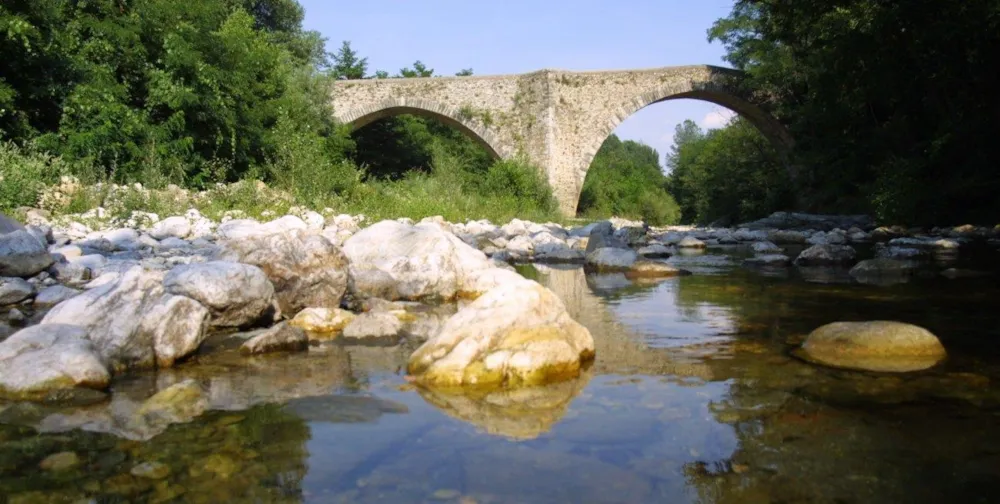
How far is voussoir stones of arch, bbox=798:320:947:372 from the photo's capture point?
3500mm

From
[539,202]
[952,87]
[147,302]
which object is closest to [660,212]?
[539,202]

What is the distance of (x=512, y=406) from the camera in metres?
2.96

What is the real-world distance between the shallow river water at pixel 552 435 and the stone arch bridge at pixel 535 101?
840 inches

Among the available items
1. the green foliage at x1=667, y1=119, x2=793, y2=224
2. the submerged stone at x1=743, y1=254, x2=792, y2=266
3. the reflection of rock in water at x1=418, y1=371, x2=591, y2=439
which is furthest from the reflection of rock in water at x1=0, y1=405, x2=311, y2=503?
the green foliage at x1=667, y1=119, x2=793, y2=224

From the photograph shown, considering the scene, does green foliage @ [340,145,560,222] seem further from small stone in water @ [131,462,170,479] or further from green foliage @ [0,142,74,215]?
small stone in water @ [131,462,170,479]

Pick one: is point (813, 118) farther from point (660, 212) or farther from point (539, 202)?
point (660, 212)

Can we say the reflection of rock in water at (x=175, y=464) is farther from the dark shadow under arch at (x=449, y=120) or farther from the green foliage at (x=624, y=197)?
the green foliage at (x=624, y=197)

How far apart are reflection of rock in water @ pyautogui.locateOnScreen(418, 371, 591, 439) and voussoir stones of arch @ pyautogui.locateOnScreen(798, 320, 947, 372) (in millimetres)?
1217

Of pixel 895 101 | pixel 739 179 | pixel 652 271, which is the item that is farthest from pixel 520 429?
pixel 739 179

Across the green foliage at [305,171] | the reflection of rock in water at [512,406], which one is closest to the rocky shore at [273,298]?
the reflection of rock in water at [512,406]

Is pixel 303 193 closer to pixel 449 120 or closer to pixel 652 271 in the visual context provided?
pixel 652 271

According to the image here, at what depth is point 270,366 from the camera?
12.1ft

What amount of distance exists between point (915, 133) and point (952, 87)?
362 cm

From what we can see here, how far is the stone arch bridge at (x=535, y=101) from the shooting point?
2491 cm
